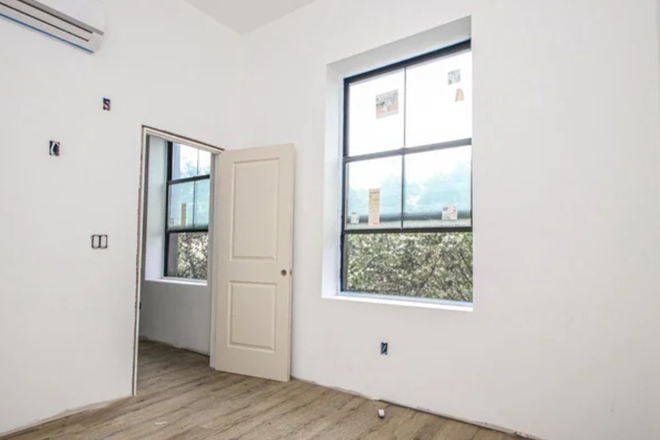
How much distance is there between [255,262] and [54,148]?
179 cm

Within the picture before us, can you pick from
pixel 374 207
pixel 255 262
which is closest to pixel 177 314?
pixel 255 262

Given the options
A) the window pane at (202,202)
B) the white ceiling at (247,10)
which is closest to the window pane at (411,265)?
the window pane at (202,202)

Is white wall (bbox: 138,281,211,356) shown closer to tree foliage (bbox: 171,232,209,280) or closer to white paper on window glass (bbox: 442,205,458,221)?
tree foliage (bbox: 171,232,209,280)

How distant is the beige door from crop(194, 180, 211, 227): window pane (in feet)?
3.16

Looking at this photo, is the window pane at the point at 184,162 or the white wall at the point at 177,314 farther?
the window pane at the point at 184,162

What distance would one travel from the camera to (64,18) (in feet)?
8.39

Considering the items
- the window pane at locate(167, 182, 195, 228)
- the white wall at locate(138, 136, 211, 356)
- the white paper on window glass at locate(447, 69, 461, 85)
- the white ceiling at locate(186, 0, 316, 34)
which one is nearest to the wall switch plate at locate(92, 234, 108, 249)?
the white wall at locate(138, 136, 211, 356)

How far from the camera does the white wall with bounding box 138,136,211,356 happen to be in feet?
14.2

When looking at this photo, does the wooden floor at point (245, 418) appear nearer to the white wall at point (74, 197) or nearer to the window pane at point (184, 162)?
the white wall at point (74, 197)

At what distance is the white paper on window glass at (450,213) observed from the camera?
9.86ft

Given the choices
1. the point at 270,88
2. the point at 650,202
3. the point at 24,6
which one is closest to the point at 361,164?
the point at 270,88

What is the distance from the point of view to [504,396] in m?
2.48

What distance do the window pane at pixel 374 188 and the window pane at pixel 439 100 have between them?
304 millimetres

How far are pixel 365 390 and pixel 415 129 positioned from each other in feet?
7.18
